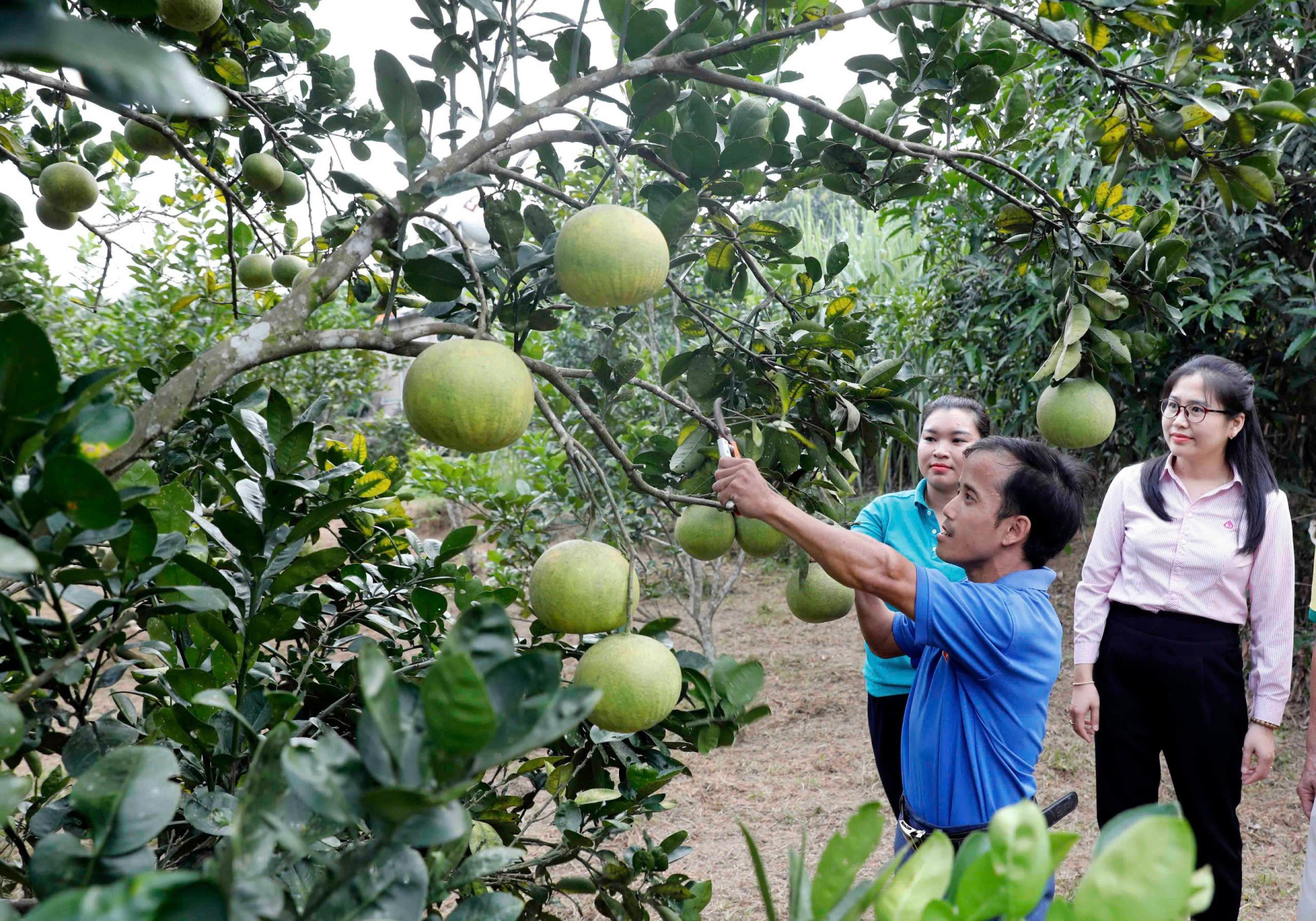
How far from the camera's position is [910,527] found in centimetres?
251

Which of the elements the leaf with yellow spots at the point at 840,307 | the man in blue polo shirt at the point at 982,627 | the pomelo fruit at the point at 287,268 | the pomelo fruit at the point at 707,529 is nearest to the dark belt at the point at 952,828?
the man in blue polo shirt at the point at 982,627

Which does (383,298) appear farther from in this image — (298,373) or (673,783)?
(298,373)

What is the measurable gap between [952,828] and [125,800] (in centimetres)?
164

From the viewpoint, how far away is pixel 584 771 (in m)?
1.35

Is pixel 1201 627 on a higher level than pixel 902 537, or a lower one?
lower

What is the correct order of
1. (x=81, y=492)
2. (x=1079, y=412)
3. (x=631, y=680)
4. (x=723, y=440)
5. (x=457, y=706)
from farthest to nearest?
1. (x=1079, y=412)
2. (x=723, y=440)
3. (x=631, y=680)
4. (x=81, y=492)
5. (x=457, y=706)

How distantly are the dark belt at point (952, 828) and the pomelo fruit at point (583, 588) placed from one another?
1.07 m

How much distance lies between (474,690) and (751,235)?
Answer: 1.24 m

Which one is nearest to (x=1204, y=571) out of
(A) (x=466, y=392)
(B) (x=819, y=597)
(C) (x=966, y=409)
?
(C) (x=966, y=409)

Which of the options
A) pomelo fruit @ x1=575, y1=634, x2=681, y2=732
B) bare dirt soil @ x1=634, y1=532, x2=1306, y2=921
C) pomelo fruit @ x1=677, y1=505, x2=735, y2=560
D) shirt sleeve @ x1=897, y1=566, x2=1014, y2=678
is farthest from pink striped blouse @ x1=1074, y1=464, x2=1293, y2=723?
pomelo fruit @ x1=575, y1=634, x2=681, y2=732

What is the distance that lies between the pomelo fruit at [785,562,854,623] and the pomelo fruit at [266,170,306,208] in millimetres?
1503

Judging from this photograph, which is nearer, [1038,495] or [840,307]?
[840,307]

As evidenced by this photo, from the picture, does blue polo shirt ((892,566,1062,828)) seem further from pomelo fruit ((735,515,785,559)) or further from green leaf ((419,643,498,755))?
green leaf ((419,643,498,755))

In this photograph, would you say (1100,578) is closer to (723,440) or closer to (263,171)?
(723,440)
